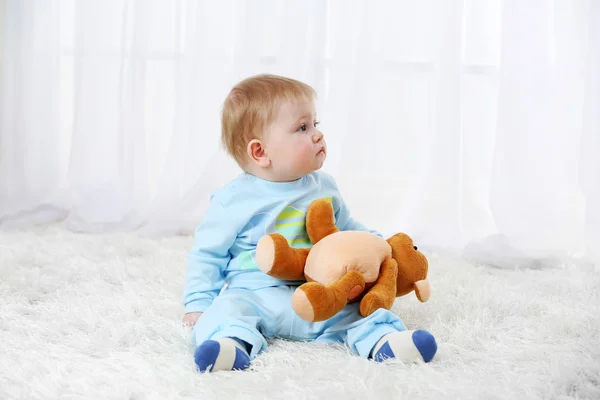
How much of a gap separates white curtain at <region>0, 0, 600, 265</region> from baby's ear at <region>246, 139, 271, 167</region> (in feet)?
2.84

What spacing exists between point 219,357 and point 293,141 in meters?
0.42

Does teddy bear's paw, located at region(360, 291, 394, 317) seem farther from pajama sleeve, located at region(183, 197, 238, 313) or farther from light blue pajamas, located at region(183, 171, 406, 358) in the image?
pajama sleeve, located at region(183, 197, 238, 313)

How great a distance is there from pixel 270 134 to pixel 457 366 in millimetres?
505

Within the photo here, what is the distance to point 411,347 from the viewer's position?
1012 millimetres

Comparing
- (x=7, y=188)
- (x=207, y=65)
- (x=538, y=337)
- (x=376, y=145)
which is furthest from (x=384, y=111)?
(x=7, y=188)

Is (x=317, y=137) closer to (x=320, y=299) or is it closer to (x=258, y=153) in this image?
(x=258, y=153)

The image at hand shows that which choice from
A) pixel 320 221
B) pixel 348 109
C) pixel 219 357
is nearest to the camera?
pixel 219 357

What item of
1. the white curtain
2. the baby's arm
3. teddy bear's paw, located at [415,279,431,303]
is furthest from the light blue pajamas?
the white curtain

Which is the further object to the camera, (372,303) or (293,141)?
(293,141)

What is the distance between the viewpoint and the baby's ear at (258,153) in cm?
125

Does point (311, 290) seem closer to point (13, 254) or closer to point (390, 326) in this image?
point (390, 326)

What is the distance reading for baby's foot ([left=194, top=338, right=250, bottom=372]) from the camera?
0.98m

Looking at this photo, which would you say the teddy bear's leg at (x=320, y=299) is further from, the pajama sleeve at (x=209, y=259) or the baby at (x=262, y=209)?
the pajama sleeve at (x=209, y=259)

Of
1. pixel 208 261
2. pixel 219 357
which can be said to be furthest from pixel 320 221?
pixel 219 357
